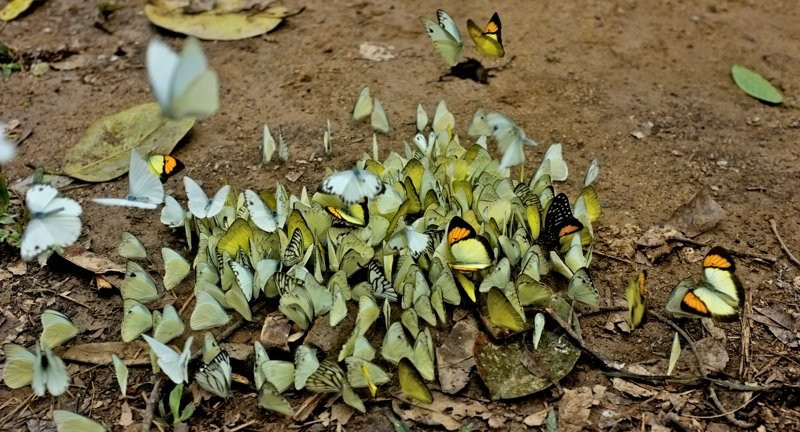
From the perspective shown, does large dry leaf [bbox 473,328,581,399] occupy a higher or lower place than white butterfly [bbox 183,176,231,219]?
lower

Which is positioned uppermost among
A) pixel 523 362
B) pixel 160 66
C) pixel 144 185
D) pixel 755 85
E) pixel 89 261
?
pixel 160 66

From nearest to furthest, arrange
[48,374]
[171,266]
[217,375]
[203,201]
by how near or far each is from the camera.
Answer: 1. [48,374]
2. [217,375]
3. [171,266]
4. [203,201]

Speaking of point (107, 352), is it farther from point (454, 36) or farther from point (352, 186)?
point (454, 36)

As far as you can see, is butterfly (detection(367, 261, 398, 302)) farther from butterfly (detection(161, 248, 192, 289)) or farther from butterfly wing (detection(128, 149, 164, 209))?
butterfly wing (detection(128, 149, 164, 209))

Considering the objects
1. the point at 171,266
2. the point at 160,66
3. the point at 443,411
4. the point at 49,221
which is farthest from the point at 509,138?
the point at 49,221

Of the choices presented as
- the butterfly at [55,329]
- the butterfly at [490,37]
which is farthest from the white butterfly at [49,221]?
the butterfly at [490,37]

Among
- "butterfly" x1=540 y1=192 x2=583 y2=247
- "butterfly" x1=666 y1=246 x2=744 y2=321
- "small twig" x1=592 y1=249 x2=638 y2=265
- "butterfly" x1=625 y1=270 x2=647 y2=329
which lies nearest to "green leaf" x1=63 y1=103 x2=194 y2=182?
"butterfly" x1=540 y1=192 x2=583 y2=247

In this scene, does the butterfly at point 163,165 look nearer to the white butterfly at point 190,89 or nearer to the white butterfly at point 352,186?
the white butterfly at point 352,186
